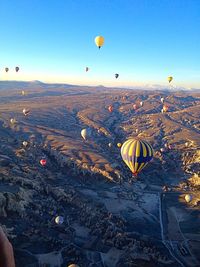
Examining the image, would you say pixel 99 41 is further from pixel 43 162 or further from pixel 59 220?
pixel 59 220

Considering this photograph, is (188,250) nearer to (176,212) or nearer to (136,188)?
(176,212)

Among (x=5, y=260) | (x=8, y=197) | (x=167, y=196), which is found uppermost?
(x=5, y=260)

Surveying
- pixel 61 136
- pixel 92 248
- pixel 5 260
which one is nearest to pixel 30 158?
pixel 61 136

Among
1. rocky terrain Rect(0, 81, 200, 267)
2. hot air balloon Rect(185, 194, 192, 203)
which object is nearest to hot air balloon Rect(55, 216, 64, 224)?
rocky terrain Rect(0, 81, 200, 267)

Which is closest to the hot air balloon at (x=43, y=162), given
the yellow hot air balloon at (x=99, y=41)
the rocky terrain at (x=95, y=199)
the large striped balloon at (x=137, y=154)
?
the rocky terrain at (x=95, y=199)

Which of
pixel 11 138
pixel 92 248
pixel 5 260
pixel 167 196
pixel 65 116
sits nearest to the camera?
pixel 5 260

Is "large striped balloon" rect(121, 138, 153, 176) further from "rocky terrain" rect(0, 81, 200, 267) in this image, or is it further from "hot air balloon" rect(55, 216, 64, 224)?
"hot air balloon" rect(55, 216, 64, 224)

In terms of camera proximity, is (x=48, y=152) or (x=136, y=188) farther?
(x=48, y=152)

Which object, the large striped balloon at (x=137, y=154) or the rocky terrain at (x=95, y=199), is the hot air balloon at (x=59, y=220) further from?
the large striped balloon at (x=137, y=154)
